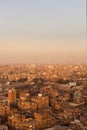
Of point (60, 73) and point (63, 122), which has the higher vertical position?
point (60, 73)

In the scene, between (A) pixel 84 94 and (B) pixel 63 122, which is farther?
(A) pixel 84 94

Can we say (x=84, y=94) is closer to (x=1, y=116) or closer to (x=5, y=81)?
(x=1, y=116)

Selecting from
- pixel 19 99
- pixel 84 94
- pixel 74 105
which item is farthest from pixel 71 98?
pixel 19 99

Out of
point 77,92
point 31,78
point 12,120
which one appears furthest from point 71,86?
point 12,120

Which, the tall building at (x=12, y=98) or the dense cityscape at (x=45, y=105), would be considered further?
the tall building at (x=12, y=98)

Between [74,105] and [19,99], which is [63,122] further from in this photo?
[19,99]

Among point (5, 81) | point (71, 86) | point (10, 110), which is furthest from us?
point (5, 81)

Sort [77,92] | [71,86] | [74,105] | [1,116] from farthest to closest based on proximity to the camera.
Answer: [71,86] → [77,92] → [74,105] → [1,116]

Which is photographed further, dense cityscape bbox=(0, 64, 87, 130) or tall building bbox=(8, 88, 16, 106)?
tall building bbox=(8, 88, 16, 106)

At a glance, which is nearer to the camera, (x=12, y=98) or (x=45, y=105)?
(x=45, y=105)
